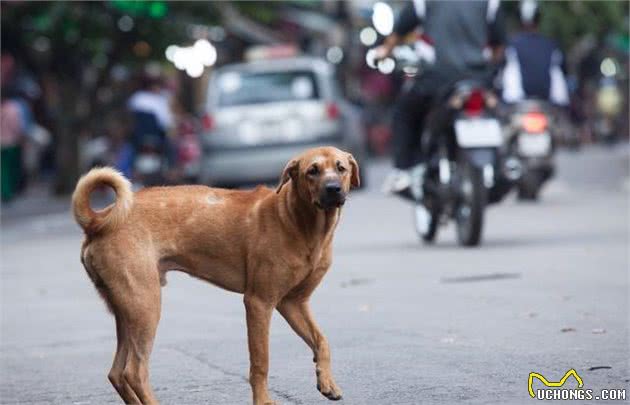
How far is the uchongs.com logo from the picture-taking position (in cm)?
618

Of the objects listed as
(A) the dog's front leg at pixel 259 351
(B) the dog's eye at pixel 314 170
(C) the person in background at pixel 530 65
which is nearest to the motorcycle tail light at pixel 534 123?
(C) the person in background at pixel 530 65

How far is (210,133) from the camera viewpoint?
2273 cm

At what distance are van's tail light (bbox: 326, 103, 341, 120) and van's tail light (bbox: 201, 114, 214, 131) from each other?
1.46m

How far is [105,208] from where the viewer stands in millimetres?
6352

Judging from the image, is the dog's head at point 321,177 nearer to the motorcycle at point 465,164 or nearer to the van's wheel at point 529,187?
the motorcycle at point 465,164

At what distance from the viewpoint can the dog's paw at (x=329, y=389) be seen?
245 inches

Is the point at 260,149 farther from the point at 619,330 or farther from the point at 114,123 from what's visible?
the point at 619,330

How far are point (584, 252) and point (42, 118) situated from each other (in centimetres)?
2057

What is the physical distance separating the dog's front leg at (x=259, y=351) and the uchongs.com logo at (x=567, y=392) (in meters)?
0.94

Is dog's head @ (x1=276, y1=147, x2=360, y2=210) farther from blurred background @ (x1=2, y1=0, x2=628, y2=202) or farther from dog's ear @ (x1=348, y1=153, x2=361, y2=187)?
blurred background @ (x1=2, y1=0, x2=628, y2=202)

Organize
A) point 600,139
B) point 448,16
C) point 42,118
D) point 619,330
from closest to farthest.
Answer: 1. point 619,330
2. point 448,16
3. point 42,118
4. point 600,139

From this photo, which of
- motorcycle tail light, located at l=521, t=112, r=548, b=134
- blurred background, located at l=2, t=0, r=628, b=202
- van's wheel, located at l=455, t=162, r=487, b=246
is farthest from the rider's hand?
blurred background, located at l=2, t=0, r=628, b=202

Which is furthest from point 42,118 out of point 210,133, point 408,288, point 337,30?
point 337,30

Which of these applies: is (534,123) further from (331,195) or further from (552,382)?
(331,195)
